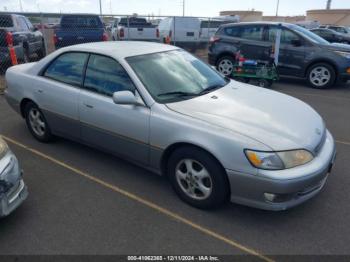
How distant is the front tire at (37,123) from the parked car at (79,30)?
7.58m

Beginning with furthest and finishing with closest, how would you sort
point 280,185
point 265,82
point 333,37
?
point 333,37
point 265,82
point 280,185

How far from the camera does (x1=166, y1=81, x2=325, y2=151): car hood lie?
2984 millimetres

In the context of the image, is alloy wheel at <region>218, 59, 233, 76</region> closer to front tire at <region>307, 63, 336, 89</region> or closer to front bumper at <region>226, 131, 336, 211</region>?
front tire at <region>307, 63, 336, 89</region>

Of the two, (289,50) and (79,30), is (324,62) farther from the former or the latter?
(79,30)

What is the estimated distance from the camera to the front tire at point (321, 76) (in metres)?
8.85

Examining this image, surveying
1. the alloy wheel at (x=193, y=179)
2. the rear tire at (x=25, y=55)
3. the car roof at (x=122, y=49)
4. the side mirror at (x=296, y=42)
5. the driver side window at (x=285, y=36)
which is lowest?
the alloy wheel at (x=193, y=179)

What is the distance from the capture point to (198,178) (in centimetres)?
321

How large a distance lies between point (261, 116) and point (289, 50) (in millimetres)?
6791

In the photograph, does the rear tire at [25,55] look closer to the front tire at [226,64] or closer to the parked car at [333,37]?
the front tire at [226,64]

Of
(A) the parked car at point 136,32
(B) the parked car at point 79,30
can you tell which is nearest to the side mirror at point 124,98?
(B) the parked car at point 79,30

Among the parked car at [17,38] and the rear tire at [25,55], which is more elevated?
the parked car at [17,38]

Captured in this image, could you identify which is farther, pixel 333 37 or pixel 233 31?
pixel 333 37

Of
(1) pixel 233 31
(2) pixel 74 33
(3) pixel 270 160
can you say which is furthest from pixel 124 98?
(2) pixel 74 33

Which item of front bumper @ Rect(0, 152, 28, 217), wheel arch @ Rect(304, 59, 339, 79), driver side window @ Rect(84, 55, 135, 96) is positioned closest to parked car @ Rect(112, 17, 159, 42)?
wheel arch @ Rect(304, 59, 339, 79)
